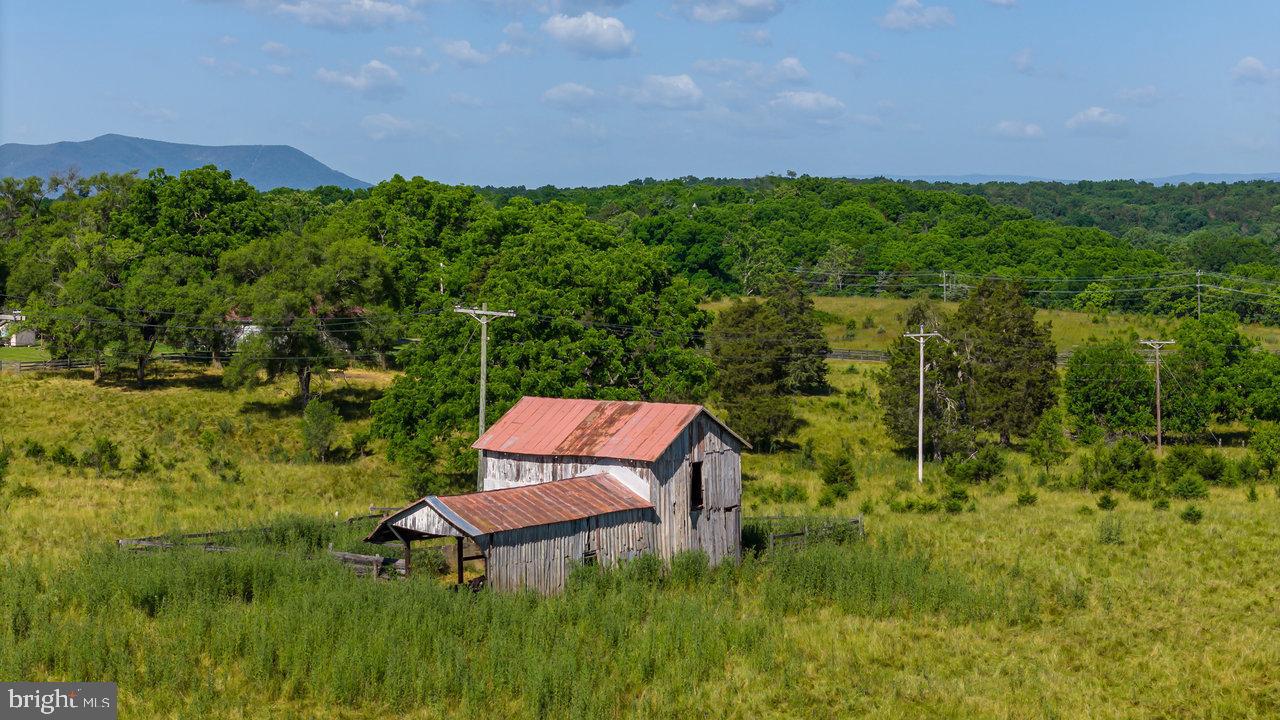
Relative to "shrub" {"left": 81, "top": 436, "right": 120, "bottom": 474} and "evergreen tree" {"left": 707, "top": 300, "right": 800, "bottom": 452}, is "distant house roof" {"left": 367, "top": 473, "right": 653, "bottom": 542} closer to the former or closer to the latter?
"shrub" {"left": 81, "top": 436, "right": 120, "bottom": 474}

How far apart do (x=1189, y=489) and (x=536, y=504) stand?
3047cm

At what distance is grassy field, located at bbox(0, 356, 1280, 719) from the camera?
20.6 m

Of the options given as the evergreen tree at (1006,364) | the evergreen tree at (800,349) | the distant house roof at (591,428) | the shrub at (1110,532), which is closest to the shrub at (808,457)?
the evergreen tree at (1006,364)

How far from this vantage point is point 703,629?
23781 millimetres

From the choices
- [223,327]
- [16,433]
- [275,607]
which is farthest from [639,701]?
[223,327]

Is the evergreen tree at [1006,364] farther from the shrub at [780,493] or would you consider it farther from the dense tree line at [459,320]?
the shrub at [780,493]

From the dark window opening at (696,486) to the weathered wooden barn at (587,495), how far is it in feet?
0.09

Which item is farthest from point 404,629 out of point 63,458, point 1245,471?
point 1245,471

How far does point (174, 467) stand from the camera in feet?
155

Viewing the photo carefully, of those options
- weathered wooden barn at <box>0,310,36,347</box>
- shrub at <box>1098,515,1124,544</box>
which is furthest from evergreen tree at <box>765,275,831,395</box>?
weathered wooden barn at <box>0,310,36,347</box>

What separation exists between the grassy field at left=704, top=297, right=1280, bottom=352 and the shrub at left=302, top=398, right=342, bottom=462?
149 feet

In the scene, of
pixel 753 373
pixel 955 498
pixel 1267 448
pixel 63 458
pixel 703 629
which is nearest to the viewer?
pixel 703 629

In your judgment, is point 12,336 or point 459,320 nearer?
point 459,320

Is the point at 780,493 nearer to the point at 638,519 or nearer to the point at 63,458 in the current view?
the point at 638,519
